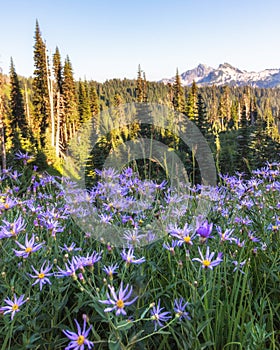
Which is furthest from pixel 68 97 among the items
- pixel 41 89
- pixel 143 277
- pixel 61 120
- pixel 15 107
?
pixel 143 277

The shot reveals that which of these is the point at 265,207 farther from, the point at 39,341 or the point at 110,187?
the point at 39,341

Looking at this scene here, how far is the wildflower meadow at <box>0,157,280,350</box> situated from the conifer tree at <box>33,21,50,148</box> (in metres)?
33.7

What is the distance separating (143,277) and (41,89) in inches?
1519

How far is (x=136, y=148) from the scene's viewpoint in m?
4.52

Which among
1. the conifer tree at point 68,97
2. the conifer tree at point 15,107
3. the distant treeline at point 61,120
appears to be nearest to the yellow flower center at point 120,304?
the distant treeline at point 61,120

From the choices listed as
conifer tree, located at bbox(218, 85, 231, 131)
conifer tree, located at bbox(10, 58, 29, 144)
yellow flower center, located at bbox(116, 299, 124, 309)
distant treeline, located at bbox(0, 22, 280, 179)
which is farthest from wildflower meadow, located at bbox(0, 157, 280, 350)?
conifer tree, located at bbox(218, 85, 231, 131)

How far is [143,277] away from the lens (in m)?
1.25

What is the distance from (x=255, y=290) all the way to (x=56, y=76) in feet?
141

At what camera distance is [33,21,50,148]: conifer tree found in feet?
115

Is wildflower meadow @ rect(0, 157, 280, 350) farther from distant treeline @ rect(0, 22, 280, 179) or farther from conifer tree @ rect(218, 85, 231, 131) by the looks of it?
conifer tree @ rect(218, 85, 231, 131)

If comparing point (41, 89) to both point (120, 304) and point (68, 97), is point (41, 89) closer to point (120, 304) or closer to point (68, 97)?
point (68, 97)

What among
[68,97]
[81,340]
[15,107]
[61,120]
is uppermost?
[68,97]

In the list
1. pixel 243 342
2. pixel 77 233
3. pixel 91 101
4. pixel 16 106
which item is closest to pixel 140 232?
pixel 77 233

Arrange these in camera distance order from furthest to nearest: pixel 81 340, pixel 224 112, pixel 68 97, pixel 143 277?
pixel 224 112 → pixel 68 97 → pixel 143 277 → pixel 81 340
